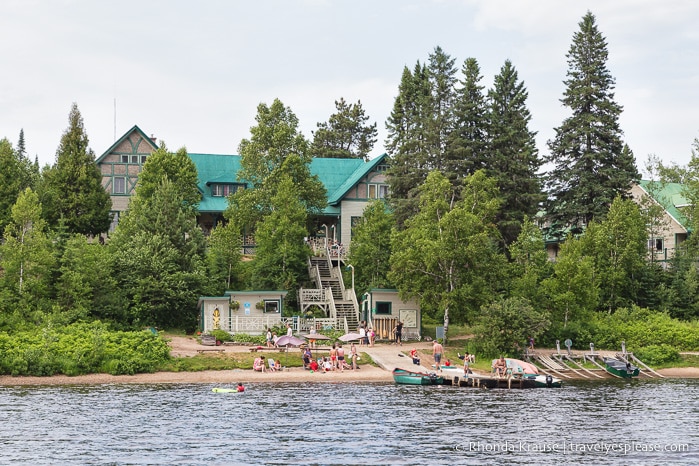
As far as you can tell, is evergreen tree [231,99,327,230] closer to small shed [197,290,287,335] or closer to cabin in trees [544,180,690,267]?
small shed [197,290,287,335]

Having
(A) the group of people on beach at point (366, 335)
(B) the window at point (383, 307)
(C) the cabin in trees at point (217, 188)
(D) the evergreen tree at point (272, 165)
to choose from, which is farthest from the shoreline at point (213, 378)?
(C) the cabin in trees at point (217, 188)

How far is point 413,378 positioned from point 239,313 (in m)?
16.4

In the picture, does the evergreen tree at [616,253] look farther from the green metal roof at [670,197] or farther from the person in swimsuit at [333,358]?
the person in swimsuit at [333,358]

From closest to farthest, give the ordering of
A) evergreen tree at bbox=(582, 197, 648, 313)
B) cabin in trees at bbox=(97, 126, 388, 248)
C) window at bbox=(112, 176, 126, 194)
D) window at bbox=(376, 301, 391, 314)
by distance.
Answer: window at bbox=(376, 301, 391, 314) < evergreen tree at bbox=(582, 197, 648, 313) < cabin in trees at bbox=(97, 126, 388, 248) < window at bbox=(112, 176, 126, 194)

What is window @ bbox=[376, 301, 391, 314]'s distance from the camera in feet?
199

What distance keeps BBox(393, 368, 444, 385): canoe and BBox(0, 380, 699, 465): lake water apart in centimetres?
125

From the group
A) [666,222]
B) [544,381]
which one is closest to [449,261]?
[544,381]

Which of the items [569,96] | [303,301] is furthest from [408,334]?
[569,96]

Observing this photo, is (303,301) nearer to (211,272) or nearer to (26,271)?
(211,272)

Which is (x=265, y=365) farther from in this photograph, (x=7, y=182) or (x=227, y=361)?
(x=7, y=182)

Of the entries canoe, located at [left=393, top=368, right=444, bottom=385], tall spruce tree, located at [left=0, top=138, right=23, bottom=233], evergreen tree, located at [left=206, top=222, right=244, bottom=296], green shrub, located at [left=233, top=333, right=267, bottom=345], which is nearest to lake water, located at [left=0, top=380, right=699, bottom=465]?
canoe, located at [left=393, top=368, right=444, bottom=385]

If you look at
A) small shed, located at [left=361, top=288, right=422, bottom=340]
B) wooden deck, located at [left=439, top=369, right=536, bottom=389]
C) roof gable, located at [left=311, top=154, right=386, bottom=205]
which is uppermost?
roof gable, located at [left=311, top=154, right=386, bottom=205]

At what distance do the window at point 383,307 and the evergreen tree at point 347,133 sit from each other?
52.8 metres

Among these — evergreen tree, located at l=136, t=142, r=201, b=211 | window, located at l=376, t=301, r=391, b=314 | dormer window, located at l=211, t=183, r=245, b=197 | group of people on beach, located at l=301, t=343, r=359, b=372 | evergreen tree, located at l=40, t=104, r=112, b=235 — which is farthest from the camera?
dormer window, located at l=211, t=183, r=245, b=197
